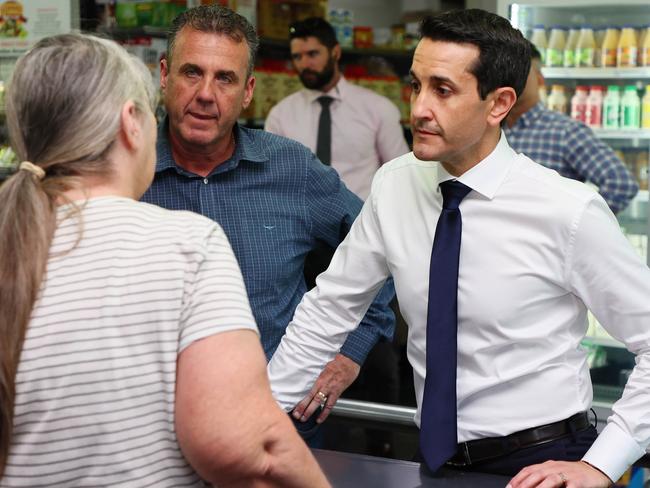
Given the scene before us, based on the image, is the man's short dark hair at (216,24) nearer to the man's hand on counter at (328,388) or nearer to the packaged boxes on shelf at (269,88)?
the man's hand on counter at (328,388)

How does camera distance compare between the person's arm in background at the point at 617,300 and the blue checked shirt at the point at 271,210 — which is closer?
the person's arm in background at the point at 617,300

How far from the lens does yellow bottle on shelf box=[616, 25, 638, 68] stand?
4.73 m

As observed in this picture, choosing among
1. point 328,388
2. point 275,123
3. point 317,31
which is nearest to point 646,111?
point 317,31

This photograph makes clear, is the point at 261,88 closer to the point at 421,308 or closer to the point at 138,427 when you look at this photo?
the point at 421,308

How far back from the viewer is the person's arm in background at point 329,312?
2.04 metres

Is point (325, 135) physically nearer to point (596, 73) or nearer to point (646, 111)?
point (596, 73)

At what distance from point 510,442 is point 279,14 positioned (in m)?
5.06

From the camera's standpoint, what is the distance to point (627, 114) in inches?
191

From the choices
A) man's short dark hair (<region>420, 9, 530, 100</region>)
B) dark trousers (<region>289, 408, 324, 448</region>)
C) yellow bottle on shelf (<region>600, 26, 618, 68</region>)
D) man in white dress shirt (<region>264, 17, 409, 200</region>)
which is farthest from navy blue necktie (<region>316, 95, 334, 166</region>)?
man's short dark hair (<region>420, 9, 530, 100</region>)

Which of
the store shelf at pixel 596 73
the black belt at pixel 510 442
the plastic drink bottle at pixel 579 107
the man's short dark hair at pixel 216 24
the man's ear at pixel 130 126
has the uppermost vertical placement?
the man's short dark hair at pixel 216 24

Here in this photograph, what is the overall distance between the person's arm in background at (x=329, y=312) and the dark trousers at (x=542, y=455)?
0.36m

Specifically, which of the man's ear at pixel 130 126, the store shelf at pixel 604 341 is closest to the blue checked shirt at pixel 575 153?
the store shelf at pixel 604 341

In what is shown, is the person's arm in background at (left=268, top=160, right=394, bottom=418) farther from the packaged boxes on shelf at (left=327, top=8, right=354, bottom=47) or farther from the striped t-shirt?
the packaged boxes on shelf at (left=327, top=8, right=354, bottom=47)

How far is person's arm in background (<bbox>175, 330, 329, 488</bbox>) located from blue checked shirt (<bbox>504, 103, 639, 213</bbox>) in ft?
10.6
